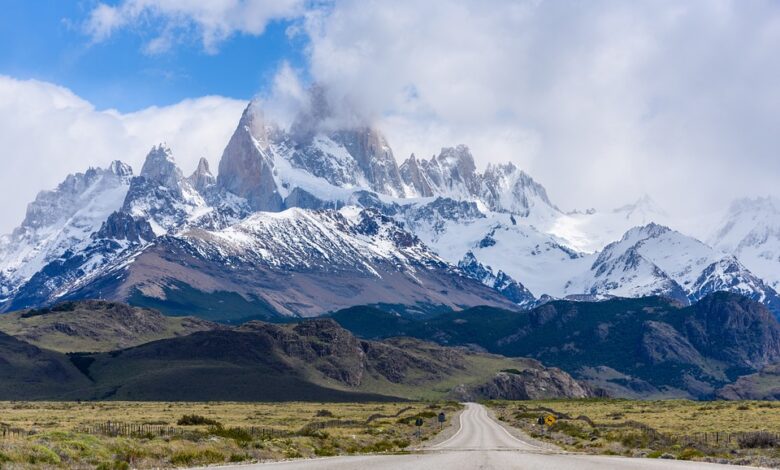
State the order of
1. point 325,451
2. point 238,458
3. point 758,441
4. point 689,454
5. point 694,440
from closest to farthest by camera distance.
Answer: point 238,458 → point 689,454 → point 325,451 → point 758,441 → point 694,440

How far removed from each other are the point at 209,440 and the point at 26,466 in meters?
23.2

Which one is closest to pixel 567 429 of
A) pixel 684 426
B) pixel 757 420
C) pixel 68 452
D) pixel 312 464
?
pixel 684 426

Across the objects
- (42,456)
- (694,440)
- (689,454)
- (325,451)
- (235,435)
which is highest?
(235,435)

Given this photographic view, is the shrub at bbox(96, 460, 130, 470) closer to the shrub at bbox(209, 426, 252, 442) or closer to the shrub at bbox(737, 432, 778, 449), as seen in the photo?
the shrub at bbox(209, 426, 252, 442)

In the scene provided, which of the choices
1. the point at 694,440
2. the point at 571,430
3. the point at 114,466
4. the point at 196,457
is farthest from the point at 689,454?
the point at 571,430

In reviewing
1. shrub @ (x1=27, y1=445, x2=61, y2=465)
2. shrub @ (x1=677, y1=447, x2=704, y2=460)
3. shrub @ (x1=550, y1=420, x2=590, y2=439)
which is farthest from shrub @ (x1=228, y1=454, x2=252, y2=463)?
shrub @ (x1=550, y1=420, x2=590, y2=439)

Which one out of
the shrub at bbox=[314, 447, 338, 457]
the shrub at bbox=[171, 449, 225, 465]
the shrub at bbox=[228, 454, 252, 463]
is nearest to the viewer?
the shrub at bbox=[171, 449, 225, 465]

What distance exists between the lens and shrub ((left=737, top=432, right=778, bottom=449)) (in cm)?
7738

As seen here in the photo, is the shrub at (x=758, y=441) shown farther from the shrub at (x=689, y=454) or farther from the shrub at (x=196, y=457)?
the shrub at (x=196, y=457)

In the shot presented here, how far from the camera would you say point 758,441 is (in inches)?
3088

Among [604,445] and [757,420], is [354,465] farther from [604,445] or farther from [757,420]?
[757,420]

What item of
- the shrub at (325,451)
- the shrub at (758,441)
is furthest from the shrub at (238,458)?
the shrub at (758,441)

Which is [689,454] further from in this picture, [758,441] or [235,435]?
[235,435]

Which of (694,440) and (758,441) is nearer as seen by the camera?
(758,441)
